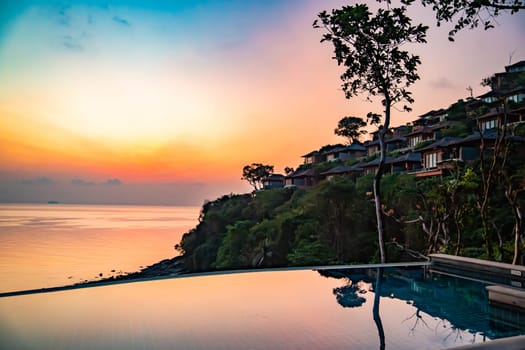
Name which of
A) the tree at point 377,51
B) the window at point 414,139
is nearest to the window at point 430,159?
the window at point 414,139

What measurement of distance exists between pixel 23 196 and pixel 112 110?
7.14 metres

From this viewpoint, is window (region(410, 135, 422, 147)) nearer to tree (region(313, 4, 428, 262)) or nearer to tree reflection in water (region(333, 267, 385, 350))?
tree (region(313, 4, 428, 262))

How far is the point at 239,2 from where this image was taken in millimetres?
11000

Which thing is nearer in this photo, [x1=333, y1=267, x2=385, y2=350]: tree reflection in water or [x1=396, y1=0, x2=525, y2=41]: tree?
[x1=333, y1=267, x2=385, y2=350]: tree reflection in water

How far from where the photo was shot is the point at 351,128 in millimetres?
41219

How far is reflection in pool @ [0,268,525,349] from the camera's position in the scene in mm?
2863

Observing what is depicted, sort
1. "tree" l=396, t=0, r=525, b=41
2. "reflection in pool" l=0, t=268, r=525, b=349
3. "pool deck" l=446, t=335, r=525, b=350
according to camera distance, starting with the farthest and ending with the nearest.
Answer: "tree" l=396, t=0, r=525, b=41, "reflection in pool" l=0, t=268, r=525, b=349, "pool deck" l=446, t=335, r=525, b=350

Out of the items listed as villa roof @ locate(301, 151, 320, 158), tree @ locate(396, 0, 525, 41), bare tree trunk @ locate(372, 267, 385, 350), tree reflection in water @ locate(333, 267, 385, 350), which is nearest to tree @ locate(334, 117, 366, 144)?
villa roof @ locate(301, 151, 320, 158)

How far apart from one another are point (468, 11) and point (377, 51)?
3343 mm

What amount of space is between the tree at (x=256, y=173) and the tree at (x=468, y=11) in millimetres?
32131

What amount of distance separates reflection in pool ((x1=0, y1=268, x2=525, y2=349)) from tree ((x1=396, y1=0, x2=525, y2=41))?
290 centimetres

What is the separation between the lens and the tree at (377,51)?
7.58 metres

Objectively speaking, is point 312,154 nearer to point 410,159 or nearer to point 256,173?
point 256,173

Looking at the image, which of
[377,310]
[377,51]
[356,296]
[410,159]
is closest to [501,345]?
[377,310]
